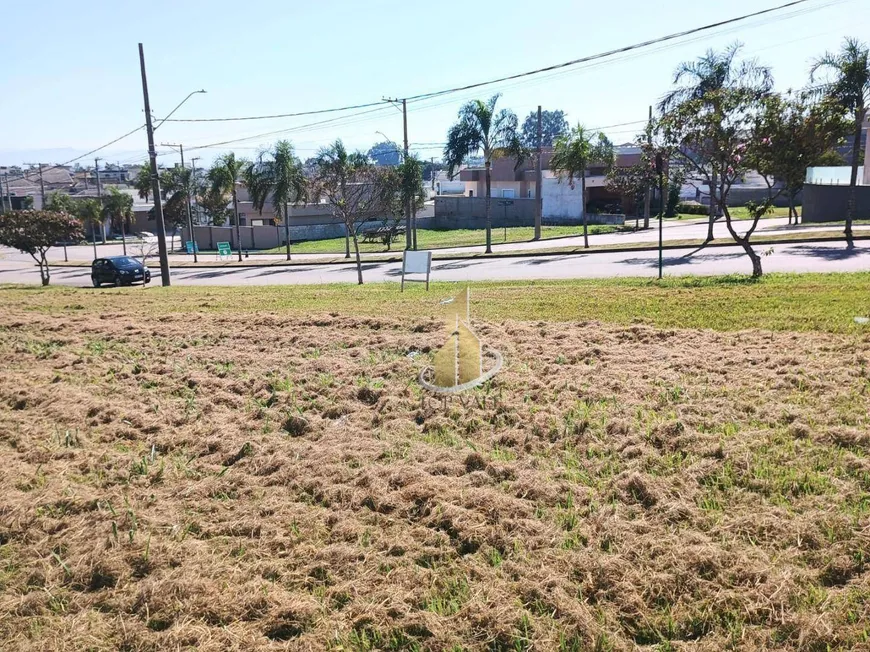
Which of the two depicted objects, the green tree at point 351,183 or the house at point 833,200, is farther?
the house at point 833,200

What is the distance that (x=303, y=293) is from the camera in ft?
68.1

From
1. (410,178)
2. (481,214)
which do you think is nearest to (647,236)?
(410,178)

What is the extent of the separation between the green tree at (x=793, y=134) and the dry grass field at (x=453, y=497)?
9.21m

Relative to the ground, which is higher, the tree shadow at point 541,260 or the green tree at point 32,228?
the green tree at point 32,228

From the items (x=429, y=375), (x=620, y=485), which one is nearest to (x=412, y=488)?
(x=620, y=485)

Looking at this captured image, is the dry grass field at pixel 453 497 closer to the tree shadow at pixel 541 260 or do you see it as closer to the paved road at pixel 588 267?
the paved road at pixel 588 267

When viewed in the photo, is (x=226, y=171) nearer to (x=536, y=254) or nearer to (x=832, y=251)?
(x=536, y=254)

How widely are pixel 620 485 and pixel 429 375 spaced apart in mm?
3552

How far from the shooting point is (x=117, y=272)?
33.9 meters

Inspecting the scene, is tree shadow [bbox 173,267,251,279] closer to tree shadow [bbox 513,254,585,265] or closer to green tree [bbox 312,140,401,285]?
green tree [bbox 312,140,401,285]

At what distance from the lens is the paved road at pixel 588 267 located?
22.3 m

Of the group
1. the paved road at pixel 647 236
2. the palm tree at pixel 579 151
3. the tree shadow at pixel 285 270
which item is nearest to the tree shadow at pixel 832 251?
the paved road at pixel 647 236

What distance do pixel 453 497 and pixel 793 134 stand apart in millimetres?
15701

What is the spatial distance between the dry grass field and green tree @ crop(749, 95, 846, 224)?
921 cm
